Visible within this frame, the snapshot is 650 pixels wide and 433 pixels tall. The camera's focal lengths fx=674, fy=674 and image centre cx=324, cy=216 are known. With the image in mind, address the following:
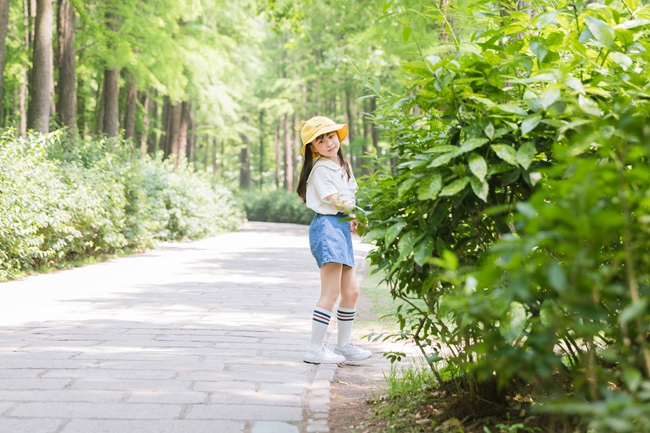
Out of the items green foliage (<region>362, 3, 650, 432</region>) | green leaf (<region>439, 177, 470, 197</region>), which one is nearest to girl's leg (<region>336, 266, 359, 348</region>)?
green foliage (<region>362, 3, 650, 432</region>)

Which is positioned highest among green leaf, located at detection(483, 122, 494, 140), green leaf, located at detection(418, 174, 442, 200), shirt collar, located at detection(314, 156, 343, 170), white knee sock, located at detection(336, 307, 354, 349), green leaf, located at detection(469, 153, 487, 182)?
green leaf, located at detection(483, 122, 494, 140)

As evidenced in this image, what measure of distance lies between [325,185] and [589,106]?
8.85 ft

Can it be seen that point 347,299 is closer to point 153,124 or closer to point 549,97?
point 549,97

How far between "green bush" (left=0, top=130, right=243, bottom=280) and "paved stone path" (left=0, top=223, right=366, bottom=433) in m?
0.70

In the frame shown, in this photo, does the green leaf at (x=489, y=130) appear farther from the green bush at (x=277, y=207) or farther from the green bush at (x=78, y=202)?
the green bush at (x=277, y=207)

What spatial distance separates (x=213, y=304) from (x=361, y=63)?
16.1 ft

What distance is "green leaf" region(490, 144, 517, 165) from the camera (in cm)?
278

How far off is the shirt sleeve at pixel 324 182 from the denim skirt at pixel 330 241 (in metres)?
0.18

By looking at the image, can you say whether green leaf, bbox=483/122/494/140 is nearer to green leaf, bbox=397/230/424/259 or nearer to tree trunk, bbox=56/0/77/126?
green leaf, bbox=397/230/424/259

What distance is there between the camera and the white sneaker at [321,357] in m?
5.15

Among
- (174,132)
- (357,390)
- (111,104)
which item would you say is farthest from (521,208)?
(174,132)

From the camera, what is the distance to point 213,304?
27.0 feet

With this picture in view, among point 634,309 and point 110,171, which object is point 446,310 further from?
point 110,171

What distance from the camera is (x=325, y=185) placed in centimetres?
511
